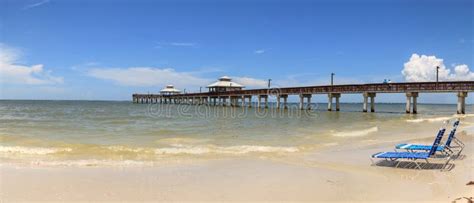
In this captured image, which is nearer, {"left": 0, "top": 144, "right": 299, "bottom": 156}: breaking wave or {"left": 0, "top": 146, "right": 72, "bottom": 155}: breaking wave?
{"left": 0, "top": 144, "right": 299, "bottom": 156}: breaking wave

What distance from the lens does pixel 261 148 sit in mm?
12266

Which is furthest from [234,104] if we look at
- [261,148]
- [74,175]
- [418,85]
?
[74,175]

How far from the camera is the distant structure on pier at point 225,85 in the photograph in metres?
76.6

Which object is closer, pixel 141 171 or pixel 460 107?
pixel 141 171

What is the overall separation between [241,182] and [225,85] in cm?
6941

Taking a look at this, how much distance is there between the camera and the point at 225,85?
250 ft

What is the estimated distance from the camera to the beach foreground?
238 inches

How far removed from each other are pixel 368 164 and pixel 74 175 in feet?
20.5

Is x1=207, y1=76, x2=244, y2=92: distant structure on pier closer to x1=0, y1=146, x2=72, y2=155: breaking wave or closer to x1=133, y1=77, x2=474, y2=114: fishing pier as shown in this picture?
x1=133, y1=77, x2=474, y2=114: fishing pier

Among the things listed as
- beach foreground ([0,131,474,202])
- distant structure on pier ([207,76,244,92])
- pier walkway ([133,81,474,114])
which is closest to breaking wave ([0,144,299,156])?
beach foreground ([0,131,474,202])

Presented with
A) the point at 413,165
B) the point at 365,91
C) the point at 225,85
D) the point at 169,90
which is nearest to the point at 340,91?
the point at 365,91

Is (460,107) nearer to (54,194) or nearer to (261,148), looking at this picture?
(261,148)

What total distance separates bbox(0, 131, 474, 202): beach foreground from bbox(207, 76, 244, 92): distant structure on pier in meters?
67.3

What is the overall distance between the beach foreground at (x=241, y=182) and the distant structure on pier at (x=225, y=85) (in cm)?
6732
